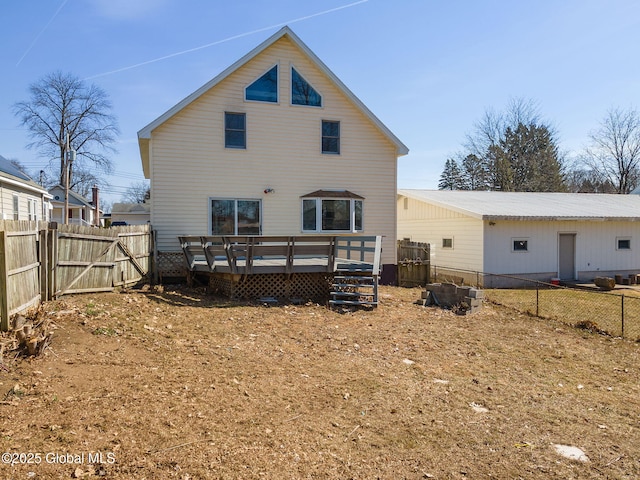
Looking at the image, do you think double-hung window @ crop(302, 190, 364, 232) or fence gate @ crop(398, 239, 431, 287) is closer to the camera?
double-hung window @ crop(302, 190, 364, 232)

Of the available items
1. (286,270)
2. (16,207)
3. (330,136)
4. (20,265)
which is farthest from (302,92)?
(16,207)

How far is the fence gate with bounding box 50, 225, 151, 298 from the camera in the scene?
867 centimetres

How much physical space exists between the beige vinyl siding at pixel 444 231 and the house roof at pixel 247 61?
4.85 m

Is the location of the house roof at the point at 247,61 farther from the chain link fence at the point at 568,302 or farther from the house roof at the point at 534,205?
the chain link fence at the point at 568,302

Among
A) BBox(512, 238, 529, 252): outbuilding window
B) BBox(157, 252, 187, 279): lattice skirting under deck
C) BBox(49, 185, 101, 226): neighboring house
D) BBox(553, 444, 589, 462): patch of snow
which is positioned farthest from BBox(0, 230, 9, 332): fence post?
BBox(49, 185, 101, 226): neighboring house

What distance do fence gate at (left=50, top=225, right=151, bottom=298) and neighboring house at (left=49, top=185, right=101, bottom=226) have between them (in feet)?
107

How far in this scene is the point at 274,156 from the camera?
1489 centimetres

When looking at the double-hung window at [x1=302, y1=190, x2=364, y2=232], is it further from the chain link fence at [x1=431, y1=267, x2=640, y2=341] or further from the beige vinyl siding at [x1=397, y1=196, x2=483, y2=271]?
the beige vinyl siding at [x1=397, y1=196, x2=483, y2=271]

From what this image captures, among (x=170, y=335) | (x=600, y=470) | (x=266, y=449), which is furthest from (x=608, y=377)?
(x=170, y=335)

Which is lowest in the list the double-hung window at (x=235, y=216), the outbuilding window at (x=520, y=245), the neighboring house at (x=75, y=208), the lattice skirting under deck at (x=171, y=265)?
the lattice skirting under deck at (x=171, y=265)

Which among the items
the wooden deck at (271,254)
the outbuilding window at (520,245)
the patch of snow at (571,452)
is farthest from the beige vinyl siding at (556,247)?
the patch of snow at (571,452)

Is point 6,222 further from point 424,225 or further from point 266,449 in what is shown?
point 424,225

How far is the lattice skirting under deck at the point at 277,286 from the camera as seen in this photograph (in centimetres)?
1136

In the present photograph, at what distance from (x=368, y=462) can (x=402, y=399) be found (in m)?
1.63
